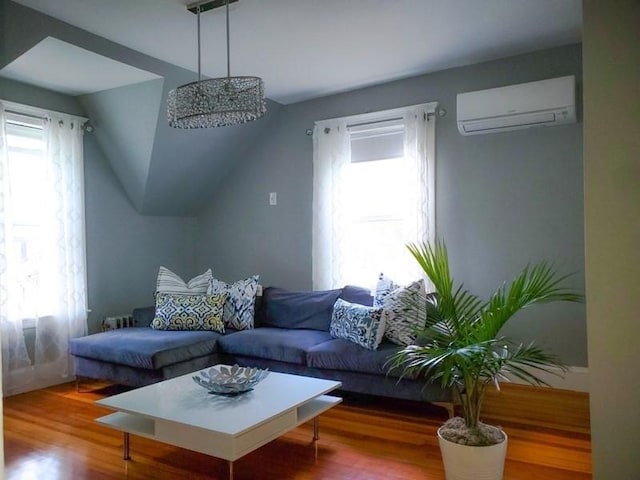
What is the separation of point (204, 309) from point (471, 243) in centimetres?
223

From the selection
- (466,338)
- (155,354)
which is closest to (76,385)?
(155,354)

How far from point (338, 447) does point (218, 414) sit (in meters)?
0.78

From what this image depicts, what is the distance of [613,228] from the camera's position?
189cm

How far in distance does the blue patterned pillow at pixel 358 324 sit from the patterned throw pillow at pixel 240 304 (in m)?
0.83

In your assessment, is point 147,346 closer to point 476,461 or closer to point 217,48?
point 217,48

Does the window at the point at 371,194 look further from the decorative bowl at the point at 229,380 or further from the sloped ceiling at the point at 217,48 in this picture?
the decorative bowl at the point at 229,380

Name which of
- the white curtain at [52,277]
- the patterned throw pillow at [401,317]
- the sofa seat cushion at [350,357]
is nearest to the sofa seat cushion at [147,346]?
the white curtain at [52,277]

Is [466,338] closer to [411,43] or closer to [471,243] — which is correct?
[471,243]

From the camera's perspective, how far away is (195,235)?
5.50 m

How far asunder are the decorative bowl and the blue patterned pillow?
82cm

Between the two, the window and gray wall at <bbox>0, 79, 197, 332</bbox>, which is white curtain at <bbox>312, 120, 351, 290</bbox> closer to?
the window

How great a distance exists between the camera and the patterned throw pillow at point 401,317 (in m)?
3.42

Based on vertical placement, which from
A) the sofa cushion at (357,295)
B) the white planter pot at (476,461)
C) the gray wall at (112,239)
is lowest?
the white planter pot at (476,461)

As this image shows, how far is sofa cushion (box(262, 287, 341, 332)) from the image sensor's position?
409cm
